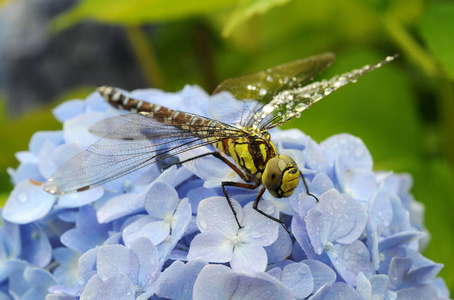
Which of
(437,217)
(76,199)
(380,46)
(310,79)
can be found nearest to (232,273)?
(76,199)

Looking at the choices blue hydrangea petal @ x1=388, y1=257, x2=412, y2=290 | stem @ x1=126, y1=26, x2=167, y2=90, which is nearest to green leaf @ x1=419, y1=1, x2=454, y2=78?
blue hydrangea petal @ x1=388, y1=257, x2=412, y2=290

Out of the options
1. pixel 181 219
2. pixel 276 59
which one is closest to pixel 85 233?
pixel 181 219

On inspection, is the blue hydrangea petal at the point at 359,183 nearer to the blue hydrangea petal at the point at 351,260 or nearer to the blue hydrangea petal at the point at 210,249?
the blue hydrangea petal at the point at 351,260

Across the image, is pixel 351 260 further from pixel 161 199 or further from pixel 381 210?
pixel 161 199

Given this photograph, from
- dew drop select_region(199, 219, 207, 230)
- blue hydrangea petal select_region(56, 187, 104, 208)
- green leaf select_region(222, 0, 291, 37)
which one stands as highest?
green leaf select_region(222, 0, 291, 37)

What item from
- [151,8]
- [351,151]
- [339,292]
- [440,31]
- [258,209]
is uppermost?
[151,8]

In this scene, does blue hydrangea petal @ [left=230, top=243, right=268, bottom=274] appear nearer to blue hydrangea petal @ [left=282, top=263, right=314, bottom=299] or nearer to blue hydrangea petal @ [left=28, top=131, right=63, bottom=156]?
blue hydrangea petal @ [left=282, top=263, right=314, bottom=299]
